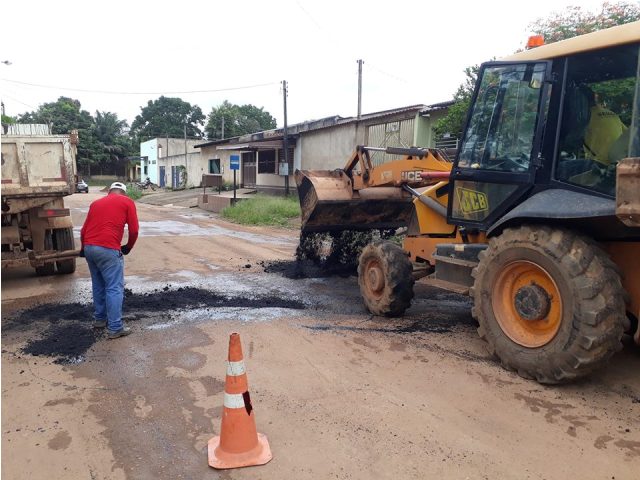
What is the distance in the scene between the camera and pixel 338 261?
8.98 meters

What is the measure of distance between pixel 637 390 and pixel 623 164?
1.92 m

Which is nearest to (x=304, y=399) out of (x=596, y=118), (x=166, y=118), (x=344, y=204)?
(x=596, y=118)

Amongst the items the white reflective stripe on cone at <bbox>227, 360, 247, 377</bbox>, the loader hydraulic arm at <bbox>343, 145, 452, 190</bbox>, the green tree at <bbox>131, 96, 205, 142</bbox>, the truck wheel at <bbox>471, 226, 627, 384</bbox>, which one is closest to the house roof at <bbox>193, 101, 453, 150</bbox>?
the loader hydraulic arm at <bbox>343, 145, 452, 190</bbox>

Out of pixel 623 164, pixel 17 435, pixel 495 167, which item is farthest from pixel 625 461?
pixel 17 435

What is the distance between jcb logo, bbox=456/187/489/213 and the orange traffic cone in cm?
302

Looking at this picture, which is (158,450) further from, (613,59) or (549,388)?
(613,59)

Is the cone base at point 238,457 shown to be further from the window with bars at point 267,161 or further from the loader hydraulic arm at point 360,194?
the window with bars at point 267,161

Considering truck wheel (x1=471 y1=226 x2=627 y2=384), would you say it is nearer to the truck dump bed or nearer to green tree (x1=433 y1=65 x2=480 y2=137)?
the truck dump bed

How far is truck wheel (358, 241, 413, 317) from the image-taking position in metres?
5.91

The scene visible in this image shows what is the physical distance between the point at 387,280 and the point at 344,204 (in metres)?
1.92

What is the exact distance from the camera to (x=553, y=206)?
4.17 m

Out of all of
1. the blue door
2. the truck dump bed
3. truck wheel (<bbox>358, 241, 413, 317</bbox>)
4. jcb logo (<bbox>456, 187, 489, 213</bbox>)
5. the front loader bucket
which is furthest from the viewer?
the blue door

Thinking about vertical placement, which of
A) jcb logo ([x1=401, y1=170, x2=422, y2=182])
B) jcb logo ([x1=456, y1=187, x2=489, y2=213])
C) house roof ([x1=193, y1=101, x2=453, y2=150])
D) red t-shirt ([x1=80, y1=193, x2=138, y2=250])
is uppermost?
house roof ([x1=193, y1=101, x2=453, y2=150])

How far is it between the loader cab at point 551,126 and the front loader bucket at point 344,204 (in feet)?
7.79
